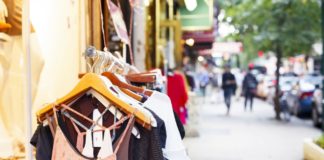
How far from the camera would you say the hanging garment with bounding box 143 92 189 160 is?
7.57 ft

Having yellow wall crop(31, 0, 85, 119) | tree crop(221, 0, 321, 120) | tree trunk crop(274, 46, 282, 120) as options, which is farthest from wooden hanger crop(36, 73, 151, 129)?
tree trunk crop(274, 46, 282, 120)

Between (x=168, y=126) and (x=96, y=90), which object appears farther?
(x=168, y=126)

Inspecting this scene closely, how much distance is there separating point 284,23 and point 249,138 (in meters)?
4.31

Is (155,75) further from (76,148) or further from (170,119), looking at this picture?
(76,148)

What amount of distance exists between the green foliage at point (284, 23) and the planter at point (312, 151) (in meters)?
5.80

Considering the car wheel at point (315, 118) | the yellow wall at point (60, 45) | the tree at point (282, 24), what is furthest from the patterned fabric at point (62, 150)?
the car wheel at point (315, 118)

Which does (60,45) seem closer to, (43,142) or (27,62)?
(27,62)

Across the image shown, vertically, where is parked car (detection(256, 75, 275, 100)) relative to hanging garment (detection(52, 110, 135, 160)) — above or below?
below

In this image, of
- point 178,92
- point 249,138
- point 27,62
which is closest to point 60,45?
point 27,62

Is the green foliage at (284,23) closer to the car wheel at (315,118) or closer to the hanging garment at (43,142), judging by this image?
the car wheel at (315,118)

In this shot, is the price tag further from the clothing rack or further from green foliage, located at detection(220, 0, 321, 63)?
green foliage, located at detection(220, 0, 321, 63)

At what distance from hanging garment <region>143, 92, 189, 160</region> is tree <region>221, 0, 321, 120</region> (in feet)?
36.1

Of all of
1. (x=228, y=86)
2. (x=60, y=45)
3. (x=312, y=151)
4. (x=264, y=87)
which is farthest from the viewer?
(x=264, y=87)

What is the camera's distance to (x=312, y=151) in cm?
761
